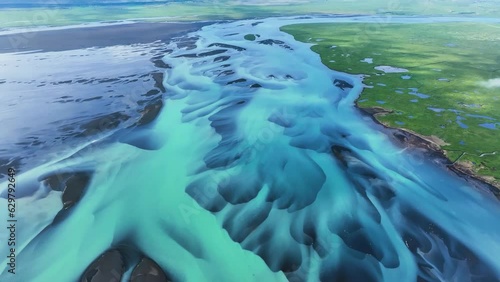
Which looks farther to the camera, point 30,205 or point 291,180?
point 291,180

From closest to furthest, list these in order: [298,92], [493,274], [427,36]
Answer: [493,274], [298,92], [427,36]

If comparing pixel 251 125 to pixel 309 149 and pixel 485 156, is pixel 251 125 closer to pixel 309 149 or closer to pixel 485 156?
pixel 309 149

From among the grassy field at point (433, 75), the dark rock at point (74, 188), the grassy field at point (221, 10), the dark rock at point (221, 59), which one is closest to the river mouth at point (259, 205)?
the dark rock at point (74, 188)

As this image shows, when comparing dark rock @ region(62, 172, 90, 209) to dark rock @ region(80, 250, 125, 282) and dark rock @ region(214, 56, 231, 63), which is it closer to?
dark rock @ region(80, 250, 125, 282)

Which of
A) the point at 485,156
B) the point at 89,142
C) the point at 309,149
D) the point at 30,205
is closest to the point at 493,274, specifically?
the point at 485,156

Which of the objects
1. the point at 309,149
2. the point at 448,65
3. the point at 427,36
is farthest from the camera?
the point at 427,36

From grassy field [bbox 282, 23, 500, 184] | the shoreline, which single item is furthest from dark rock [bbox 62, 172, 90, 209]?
grassy field [bbox 282, 23, 500, 184]

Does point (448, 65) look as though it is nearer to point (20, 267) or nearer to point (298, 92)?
point (298, 92)

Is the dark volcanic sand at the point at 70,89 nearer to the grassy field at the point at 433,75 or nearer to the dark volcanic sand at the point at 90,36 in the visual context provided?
the dark volcanic sand at the point at 90,36

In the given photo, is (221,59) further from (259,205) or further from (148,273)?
(148,273)
